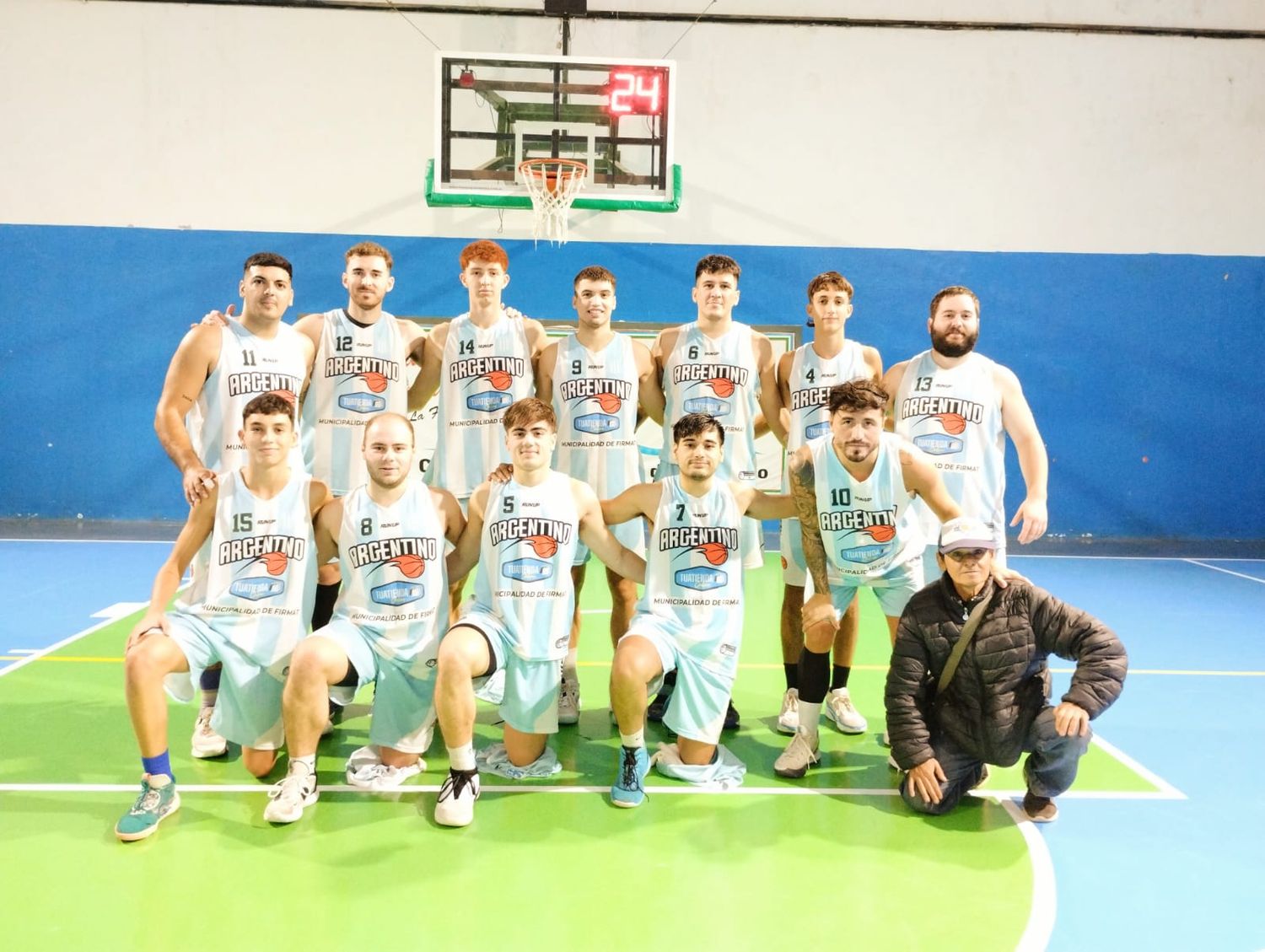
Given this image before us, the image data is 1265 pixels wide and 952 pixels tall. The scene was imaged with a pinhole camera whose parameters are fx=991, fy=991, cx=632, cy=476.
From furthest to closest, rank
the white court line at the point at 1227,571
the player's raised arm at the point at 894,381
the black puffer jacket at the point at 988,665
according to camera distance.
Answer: the white court line at the point at 1227,571 < the player's raised arm at the point at 894,381 < the black puffer jacket at the point at 988,665

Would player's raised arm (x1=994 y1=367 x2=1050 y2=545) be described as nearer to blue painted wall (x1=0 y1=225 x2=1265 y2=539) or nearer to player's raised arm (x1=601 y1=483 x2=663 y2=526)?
player's raised arm (x1=601 y1=483 x2=663 y2=526)

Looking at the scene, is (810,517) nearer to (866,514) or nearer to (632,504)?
(866,514)

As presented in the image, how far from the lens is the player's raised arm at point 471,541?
14.6 feet

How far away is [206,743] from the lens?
4496 mm

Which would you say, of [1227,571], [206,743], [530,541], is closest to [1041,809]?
[530,541]

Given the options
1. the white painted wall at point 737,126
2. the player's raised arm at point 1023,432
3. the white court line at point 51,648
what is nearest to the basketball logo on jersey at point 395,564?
the white court line at point 51,648

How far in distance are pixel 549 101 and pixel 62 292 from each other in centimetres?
580

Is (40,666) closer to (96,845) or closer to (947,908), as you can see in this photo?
(96,845)

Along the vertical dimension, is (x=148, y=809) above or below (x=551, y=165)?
below

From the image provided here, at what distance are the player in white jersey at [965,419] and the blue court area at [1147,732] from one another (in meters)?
1.27

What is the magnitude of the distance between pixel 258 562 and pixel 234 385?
3.67 ft

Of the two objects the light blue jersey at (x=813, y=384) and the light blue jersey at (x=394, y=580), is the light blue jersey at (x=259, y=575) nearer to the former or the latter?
the light blue jersey at (x=394, y=580)

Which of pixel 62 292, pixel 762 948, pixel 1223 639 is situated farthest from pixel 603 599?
pixel 62 292

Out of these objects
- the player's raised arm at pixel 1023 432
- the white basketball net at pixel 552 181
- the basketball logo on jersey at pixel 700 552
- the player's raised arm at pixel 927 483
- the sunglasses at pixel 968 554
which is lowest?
the basketball logo on jersey at pixel 700 552
